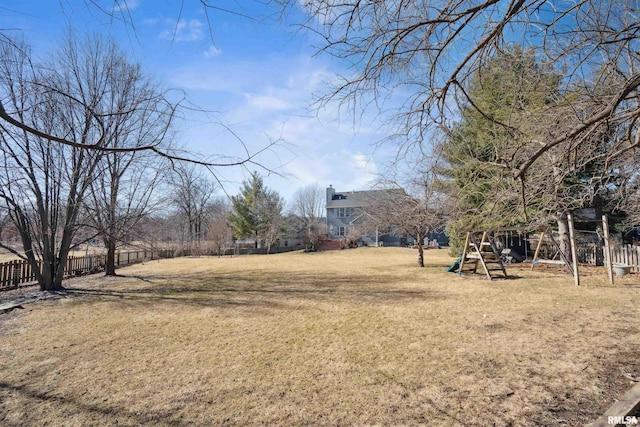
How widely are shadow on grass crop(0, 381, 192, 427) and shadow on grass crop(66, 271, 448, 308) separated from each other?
4747 mm

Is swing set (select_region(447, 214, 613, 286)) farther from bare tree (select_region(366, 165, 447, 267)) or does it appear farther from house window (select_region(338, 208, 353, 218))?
house window (select_region(338, 208, 353, 218))

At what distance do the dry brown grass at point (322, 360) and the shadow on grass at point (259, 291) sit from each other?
0.99ft

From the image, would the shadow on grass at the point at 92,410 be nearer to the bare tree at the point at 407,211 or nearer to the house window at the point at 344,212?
the bare tree at the point at 407,211

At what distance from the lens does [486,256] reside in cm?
1269

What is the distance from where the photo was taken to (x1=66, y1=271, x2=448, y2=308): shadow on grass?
8.88 meters

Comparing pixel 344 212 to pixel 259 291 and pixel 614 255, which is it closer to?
pixel 614 255

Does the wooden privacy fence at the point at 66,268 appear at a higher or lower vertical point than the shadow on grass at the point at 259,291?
higher

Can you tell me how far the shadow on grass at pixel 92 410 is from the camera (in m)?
3.02

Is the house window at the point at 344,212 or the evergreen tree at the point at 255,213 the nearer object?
the evergreen tree at the point at 255,213

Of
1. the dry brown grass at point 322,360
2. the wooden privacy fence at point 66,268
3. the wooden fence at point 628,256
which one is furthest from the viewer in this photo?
the wooden fence at point 628,256

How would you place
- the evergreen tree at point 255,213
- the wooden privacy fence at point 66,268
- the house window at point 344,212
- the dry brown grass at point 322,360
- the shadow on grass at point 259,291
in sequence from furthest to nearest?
the house window at point 344,212 < the evergreen tree at point 255,213 < the wooden privacy fence at point 66,268 < the shadow on grass at point 259,291 < the dry brown grass at point 322,360

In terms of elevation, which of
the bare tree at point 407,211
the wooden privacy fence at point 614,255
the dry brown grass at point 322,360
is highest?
the bare tree at point 407,211

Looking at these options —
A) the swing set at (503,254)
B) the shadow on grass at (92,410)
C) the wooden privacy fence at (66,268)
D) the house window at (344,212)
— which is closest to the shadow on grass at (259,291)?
the wooden privacy fence at (66,268)

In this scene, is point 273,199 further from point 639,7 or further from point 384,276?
point 639,7
